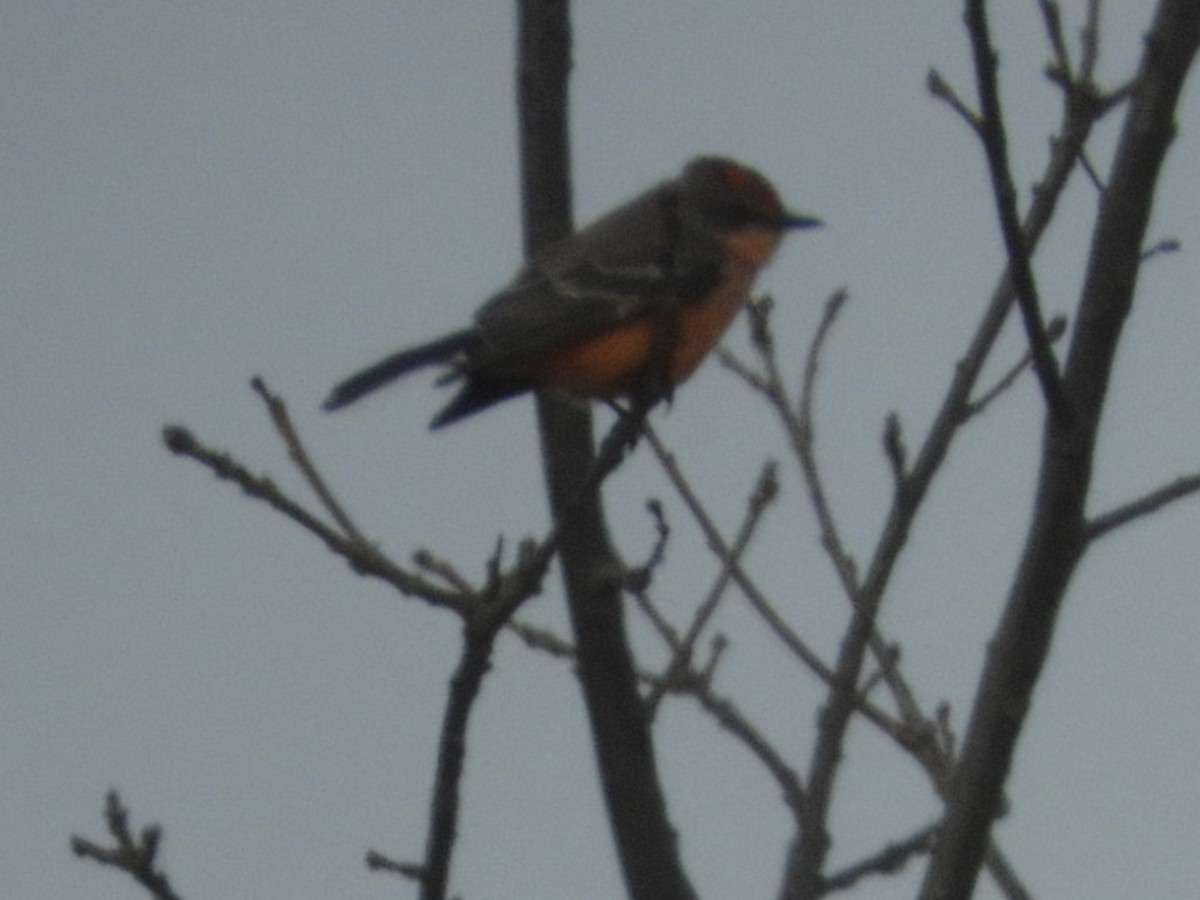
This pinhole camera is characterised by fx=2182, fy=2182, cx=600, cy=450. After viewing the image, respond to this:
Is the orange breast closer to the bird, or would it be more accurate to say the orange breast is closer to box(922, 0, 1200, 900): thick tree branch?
the bird

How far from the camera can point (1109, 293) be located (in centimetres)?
253

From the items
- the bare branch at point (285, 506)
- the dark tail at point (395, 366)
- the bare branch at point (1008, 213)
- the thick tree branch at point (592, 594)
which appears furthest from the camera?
the dark tail at point (395, 366)

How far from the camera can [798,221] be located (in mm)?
6566

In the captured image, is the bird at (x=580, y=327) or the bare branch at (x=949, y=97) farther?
the bird at (x=580, y=327)

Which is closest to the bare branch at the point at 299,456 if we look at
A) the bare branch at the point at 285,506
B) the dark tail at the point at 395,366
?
the bare branch at the point at 285,506

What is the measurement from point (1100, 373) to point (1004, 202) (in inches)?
10.0

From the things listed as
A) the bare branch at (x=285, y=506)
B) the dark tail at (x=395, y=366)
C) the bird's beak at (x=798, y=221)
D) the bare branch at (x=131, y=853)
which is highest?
the bird's beak at (x=798, y=221)

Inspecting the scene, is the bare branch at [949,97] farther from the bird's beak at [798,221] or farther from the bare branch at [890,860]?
the bird's beak at [798,221]

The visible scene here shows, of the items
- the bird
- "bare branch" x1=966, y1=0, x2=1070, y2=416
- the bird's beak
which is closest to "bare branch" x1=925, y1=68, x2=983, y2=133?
"bare branch" x1=966, y1=0, x2=1070, y2=416

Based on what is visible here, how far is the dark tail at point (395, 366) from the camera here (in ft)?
14.7

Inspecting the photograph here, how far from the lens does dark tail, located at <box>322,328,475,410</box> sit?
4.47 m

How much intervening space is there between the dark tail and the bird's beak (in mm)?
1978

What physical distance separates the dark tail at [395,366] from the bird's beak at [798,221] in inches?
77.9

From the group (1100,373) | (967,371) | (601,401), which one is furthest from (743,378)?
(1100,373)
